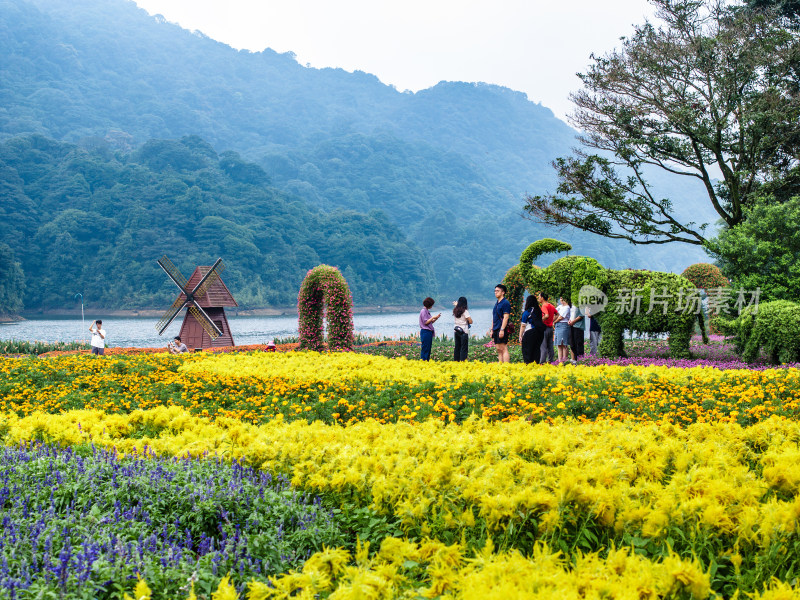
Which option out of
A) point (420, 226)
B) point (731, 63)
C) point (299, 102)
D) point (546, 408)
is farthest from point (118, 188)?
point (299, 102)

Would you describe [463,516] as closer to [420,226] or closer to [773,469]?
[773,469]

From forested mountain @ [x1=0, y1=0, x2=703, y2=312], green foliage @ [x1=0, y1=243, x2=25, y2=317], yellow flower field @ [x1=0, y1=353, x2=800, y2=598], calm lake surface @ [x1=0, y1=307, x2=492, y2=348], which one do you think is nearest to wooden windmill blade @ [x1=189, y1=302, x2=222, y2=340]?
calm lake surface @ [x1=0, y1=307, x2=492, y2=348]

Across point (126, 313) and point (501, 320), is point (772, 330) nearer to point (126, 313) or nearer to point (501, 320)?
point (501, 320)

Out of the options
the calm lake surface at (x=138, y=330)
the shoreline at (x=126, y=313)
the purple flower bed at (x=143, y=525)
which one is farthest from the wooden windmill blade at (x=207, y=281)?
the shoreline at (x=126, y=313)

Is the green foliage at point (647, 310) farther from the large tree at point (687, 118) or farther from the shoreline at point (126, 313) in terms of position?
the shoreline at point (126, 313)

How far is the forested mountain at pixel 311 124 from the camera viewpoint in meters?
103

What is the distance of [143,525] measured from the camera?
3346 millimetres

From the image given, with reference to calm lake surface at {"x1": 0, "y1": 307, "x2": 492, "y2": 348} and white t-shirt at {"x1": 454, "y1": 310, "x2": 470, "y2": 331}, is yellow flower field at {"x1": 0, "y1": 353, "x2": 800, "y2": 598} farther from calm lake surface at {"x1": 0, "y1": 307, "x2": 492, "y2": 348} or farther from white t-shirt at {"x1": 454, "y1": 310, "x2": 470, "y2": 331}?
calm lake surface at {"x1": 0, "y1": 307, "x2": 492, "y2": 348}

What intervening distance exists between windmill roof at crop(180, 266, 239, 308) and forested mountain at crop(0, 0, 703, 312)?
4125 centimetres

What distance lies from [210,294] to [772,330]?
20.9 m

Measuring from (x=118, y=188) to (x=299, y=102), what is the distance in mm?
102967

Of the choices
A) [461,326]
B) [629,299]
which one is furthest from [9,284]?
[629,299]

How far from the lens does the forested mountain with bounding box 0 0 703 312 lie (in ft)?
336
